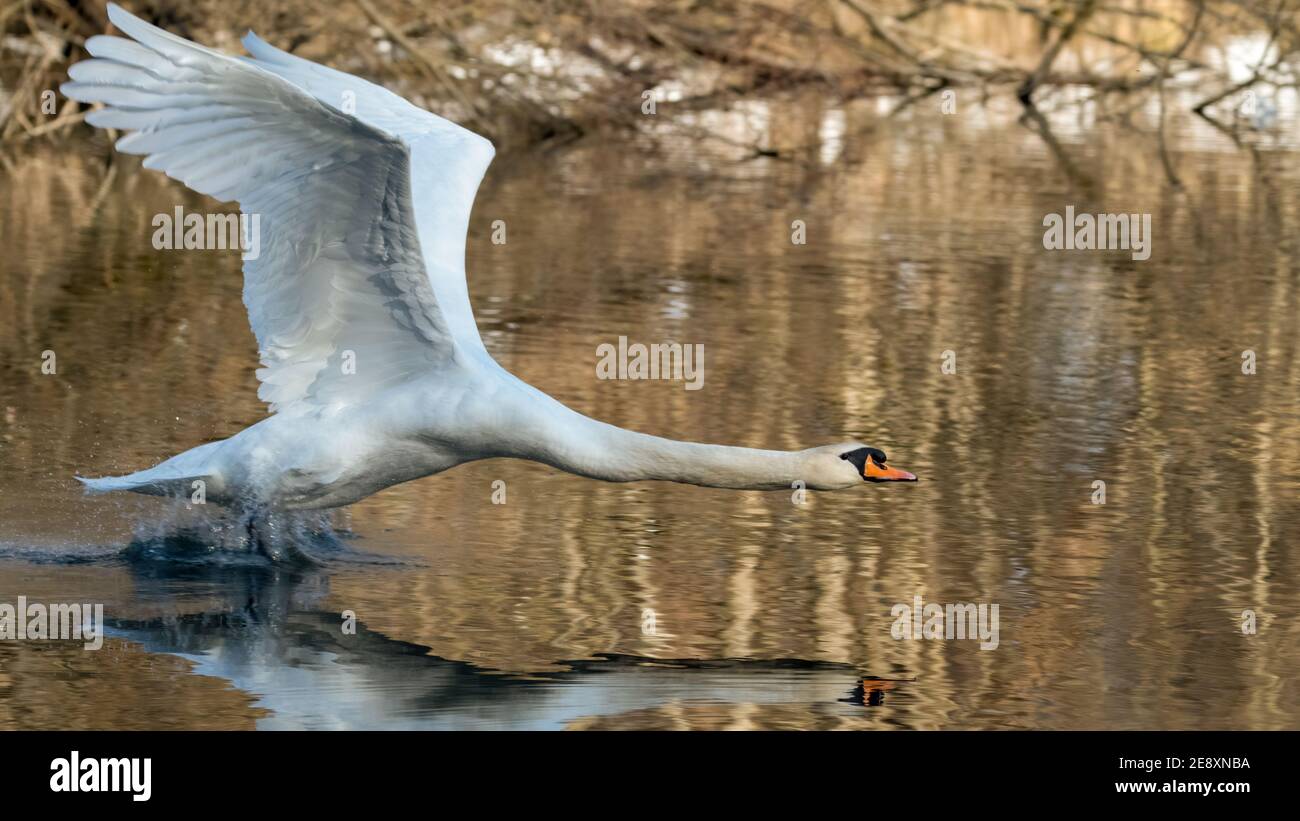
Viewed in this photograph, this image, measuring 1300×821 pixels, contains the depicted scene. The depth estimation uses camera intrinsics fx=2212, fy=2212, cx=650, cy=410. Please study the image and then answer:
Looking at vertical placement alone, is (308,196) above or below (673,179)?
below

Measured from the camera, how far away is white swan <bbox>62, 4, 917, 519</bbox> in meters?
6.95

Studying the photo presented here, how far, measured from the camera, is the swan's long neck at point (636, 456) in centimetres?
689

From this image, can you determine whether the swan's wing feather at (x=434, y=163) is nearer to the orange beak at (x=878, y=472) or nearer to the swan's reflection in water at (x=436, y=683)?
the swan's reflection in water at (x=436, y=683)

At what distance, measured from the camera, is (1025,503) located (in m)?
9.32

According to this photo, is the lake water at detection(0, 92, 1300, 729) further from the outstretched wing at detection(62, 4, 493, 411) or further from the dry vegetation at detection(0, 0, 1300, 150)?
the dry vegetation at detection(0, 0, 1300, 150)

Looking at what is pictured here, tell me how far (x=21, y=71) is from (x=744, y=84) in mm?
8077

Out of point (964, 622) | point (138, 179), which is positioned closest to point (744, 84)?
point (138, 179)

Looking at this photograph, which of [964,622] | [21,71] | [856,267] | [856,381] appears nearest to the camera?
[964,622]

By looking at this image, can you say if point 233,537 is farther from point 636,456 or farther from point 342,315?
point 636,456

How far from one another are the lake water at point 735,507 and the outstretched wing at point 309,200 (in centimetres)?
84

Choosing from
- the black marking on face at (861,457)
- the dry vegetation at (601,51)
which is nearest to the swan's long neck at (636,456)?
the black marking on face at (861,457)

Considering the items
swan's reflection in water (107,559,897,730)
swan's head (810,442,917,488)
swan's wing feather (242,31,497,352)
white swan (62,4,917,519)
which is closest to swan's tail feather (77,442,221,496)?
white swan (62,4,917,519)

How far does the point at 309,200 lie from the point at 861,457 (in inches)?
82.9

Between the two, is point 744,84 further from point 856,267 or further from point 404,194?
point 404,194
